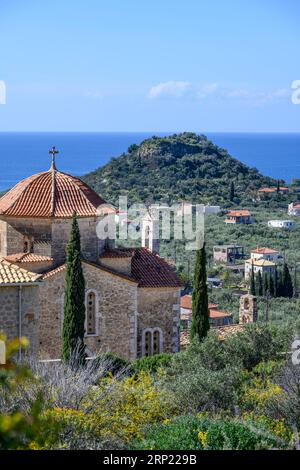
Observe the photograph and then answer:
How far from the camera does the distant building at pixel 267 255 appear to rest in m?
65.4

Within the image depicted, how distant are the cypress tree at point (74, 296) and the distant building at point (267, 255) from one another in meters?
43.6

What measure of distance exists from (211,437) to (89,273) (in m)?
Answer: 13.0

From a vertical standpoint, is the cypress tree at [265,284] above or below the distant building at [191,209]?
below

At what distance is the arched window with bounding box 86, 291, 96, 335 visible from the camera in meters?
24.6

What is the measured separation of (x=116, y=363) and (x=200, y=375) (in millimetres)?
6013

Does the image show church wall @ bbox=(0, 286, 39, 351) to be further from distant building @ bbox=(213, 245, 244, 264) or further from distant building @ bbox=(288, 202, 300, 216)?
distant building @ bbox=(288, 202, 300, 216)

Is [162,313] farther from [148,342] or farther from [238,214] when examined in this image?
[238,214]

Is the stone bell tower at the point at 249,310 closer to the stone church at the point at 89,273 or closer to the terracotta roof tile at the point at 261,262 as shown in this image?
the stone church at the point at 89,273

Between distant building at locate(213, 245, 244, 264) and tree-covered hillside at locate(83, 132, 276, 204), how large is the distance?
975cm

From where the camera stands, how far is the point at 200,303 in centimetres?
2536

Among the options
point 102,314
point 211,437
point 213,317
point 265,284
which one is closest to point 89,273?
point 102,314

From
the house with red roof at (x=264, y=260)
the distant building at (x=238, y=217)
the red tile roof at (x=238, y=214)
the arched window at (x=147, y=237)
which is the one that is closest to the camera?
the arched window at (x=147, y=237)

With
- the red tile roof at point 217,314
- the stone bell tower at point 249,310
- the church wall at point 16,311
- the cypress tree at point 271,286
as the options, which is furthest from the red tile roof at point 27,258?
the cypress tree at point 271,286
